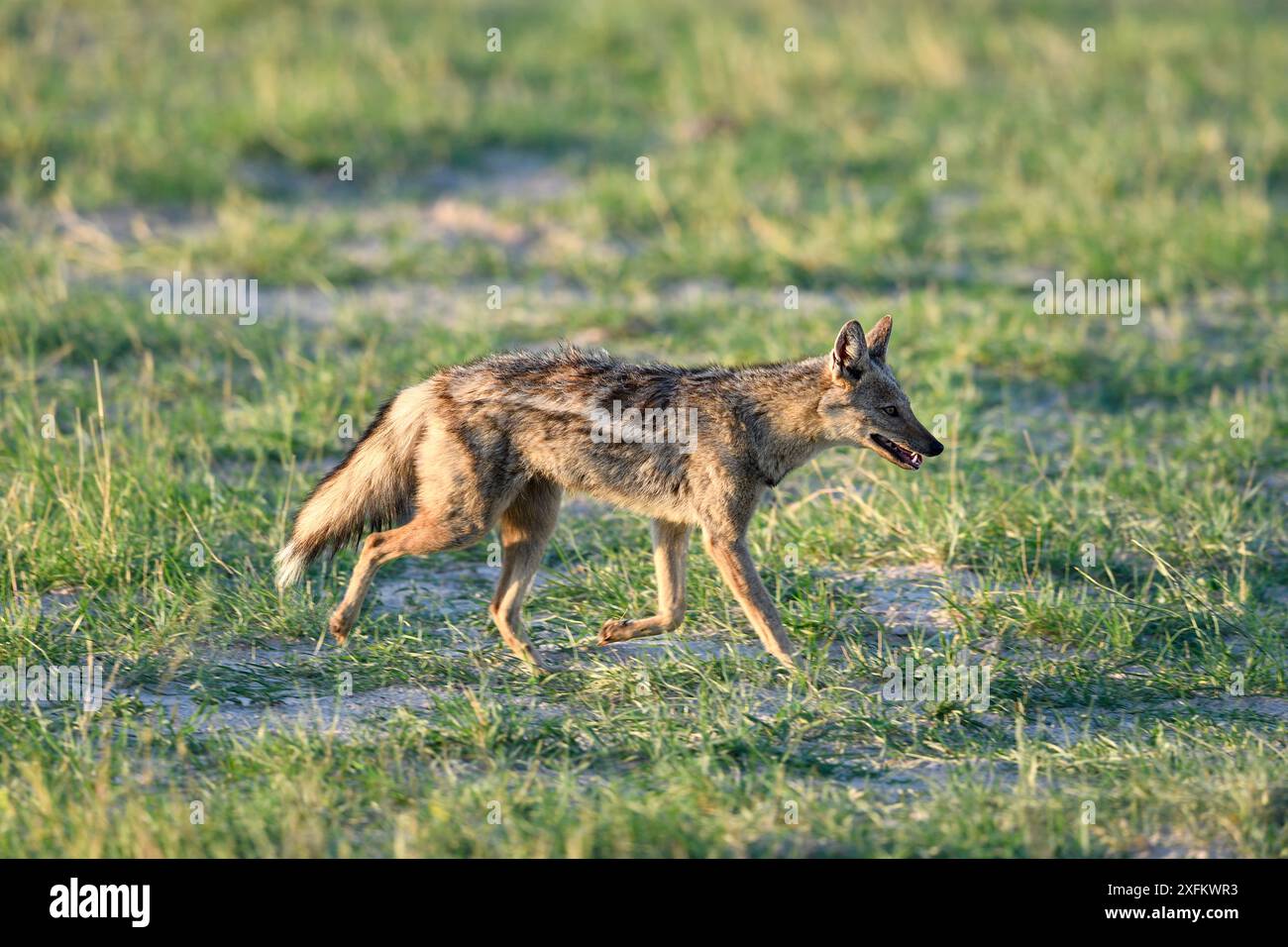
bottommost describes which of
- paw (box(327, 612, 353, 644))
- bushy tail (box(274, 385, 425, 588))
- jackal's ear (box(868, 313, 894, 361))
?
paw (box(327, 612, 353, 644))

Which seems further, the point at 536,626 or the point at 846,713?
the point at 536,626

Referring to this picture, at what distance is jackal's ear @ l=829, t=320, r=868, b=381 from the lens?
5.46m

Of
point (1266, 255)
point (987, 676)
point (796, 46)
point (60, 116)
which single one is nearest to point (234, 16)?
point (60, 116)

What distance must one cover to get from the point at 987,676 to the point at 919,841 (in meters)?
1.16

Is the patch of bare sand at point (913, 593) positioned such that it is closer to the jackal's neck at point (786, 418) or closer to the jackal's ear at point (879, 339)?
the jackal's neck at point (786, 418)

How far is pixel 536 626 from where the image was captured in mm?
5965

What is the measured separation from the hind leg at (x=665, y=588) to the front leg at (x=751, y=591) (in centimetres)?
23

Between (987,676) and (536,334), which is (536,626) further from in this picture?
(536,334)

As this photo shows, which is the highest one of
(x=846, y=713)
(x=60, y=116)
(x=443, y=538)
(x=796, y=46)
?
(x=796, y=46)

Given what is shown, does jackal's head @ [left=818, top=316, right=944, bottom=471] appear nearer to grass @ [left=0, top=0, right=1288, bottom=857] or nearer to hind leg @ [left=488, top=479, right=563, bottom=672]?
grass @ [left=0, top=0, right=1288, bottom=857]

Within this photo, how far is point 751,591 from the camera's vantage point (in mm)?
5461

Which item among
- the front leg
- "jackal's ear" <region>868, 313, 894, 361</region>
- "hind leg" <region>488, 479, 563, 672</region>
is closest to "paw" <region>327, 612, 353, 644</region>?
"hind leg" <region>488, 479, 563, 672</region>

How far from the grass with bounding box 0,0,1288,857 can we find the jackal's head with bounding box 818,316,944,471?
0.66 metres
